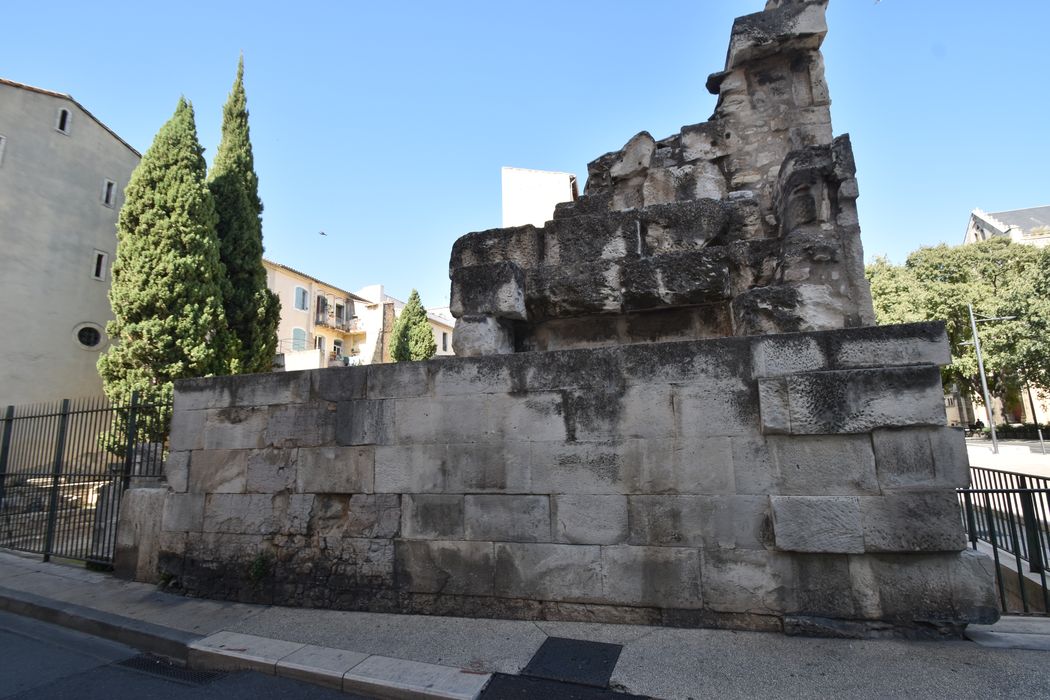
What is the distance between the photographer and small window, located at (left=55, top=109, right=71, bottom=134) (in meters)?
16.6

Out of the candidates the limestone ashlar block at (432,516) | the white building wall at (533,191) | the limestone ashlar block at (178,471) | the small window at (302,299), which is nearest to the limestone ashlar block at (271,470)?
the limestone ashlar block at (178,471)

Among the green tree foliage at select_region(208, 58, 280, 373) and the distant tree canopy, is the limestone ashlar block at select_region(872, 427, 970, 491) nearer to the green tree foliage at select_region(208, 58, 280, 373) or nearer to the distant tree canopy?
the green tree foliage at select_region(208, 58, 280, 373)

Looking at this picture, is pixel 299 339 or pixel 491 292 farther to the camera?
pixel 299 339

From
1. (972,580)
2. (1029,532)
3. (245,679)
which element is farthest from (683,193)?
(245,679)

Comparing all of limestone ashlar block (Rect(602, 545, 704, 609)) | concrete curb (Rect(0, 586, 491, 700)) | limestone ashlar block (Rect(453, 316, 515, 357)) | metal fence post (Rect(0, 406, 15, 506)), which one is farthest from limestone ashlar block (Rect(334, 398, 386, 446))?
metal fence post (Rect(0, 406, 15, 506))

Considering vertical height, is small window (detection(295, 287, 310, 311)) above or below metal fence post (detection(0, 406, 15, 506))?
above

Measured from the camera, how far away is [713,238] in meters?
4.78

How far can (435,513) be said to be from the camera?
430 cm

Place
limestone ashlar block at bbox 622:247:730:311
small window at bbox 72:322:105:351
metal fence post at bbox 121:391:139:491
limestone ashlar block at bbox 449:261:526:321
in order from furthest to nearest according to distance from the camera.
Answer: small window at bbox 72:322:105:351 < metal fence post at bbox 121:391:139:491 < limestone ashlar block at bbox 449:261:526:321 < limestone ashlar block at bbox 622:247:730:311

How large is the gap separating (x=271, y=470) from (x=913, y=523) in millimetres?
5205

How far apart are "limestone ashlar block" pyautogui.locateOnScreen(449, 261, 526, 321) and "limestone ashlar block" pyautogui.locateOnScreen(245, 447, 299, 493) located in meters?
2.11

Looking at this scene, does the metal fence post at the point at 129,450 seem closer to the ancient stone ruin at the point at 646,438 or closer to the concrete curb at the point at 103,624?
the ancient stone ruin at the point at 646,438

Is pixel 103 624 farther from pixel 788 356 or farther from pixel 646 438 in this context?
pixel 788 356

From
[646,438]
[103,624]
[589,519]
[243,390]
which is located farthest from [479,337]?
[103,624]
